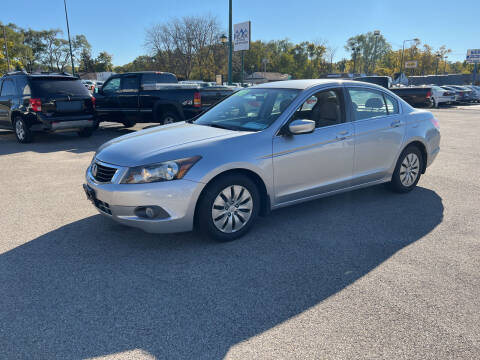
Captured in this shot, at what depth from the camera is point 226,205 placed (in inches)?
157

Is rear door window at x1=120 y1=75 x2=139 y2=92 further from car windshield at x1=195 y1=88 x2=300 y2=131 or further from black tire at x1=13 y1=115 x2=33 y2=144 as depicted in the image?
Result: car windshield at x1=195 y1=88 x2=300 y2=131

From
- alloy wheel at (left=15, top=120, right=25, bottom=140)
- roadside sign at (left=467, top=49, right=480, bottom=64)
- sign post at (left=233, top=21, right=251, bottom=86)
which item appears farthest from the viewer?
roadside sign at (left=467, top=49, right=480, bottom=64)

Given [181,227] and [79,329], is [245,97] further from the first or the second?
[79,329]

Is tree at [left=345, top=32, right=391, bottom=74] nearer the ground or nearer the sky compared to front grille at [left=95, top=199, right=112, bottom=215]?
nearer the sky

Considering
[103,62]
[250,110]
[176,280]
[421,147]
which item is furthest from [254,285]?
[103,62]

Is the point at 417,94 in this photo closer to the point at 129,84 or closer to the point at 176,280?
the point at 129,84

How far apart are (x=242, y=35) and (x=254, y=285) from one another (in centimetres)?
2095

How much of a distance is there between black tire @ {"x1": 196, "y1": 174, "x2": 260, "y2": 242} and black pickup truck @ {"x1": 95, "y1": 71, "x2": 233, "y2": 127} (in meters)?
7.15

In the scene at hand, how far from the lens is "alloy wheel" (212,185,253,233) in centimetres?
394

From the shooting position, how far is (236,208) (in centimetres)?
406

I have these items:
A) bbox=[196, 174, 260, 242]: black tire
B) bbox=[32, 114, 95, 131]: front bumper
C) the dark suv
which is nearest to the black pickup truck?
bbox=[32, 114, 95, 131]: front bumper

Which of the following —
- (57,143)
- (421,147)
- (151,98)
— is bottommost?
(57,143)

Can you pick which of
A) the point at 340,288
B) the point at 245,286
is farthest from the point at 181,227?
the point at 340,288

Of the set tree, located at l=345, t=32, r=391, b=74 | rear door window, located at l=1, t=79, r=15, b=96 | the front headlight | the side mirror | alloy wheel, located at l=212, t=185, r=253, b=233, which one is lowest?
alloy wheel, located at l=212, t=185, r=253, b=233
